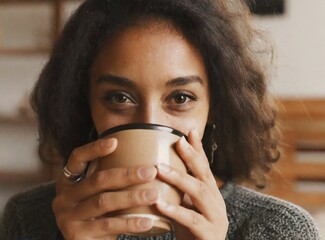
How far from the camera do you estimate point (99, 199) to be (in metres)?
0.68

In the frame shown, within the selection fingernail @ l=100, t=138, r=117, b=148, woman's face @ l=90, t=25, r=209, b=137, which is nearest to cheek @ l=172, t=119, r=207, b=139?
woman's face @ l=90, t=25, r=209, b=137

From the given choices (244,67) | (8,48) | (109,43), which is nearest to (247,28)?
(244,67)

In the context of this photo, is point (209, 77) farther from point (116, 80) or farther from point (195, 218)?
point (195, 218)

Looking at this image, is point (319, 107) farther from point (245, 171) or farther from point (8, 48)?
point (8, 48)

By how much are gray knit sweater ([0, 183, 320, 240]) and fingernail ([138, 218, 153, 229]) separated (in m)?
0.34

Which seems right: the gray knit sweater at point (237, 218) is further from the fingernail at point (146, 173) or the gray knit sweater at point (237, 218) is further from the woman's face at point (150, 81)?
the fingernail at point (146, 173)

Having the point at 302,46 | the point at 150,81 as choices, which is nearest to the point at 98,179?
the point at 150,81

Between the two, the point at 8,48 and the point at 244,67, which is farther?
the point at 8,48

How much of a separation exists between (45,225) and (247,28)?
590 mm

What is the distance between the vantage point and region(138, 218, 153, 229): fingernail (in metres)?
0.66

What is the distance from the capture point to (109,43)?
94cm

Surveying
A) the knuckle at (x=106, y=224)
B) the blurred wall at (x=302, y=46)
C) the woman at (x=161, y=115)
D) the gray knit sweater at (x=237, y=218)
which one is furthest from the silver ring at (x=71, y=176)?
the blurred wall at (x=302, y=46)

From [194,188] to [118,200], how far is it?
0.35ft

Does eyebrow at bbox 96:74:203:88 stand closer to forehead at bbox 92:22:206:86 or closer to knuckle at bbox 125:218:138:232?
forehead at bbox 92:22:206:86
